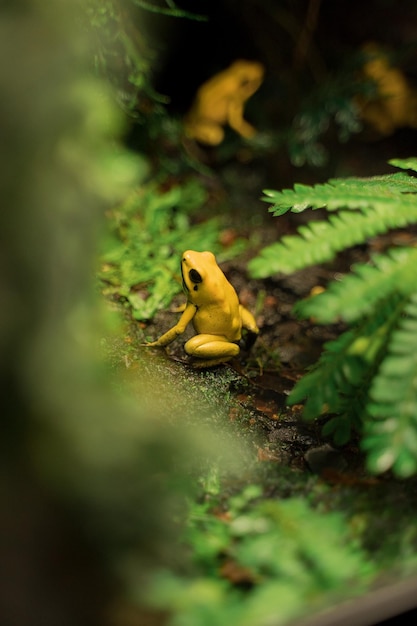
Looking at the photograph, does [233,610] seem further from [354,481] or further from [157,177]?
[157,177]

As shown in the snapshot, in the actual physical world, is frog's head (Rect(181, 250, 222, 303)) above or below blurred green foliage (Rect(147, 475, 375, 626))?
above

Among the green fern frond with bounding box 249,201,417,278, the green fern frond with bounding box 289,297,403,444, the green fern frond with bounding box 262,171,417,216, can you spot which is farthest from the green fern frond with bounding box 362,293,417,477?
the green fern frond with bounding box 262,171,417,216

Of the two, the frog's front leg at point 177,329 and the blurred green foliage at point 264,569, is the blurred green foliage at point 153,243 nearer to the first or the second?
the frog's front leg at point 177,329

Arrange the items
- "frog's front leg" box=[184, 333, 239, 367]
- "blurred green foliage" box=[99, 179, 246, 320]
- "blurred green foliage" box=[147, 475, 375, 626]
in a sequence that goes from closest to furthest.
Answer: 1. "blurred green foliage" box=[147, 475, 375, 626]
2. "frog's front leg" box=[184, 333, 239, 367]
3. "blurred green foliage" box=[99, 179, 246, 320]

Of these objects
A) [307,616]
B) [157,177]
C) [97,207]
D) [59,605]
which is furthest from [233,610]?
[157,177]

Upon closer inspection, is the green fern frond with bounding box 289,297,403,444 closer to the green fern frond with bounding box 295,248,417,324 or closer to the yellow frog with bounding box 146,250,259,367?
the green fern frond with bounding box 295,248,417,324

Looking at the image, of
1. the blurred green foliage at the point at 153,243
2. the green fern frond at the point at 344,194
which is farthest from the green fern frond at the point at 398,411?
the blurred green foliage at the point at 153,243

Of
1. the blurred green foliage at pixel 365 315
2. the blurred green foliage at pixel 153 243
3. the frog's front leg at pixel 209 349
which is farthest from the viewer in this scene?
the blurred green foliage at pixel 153 243
